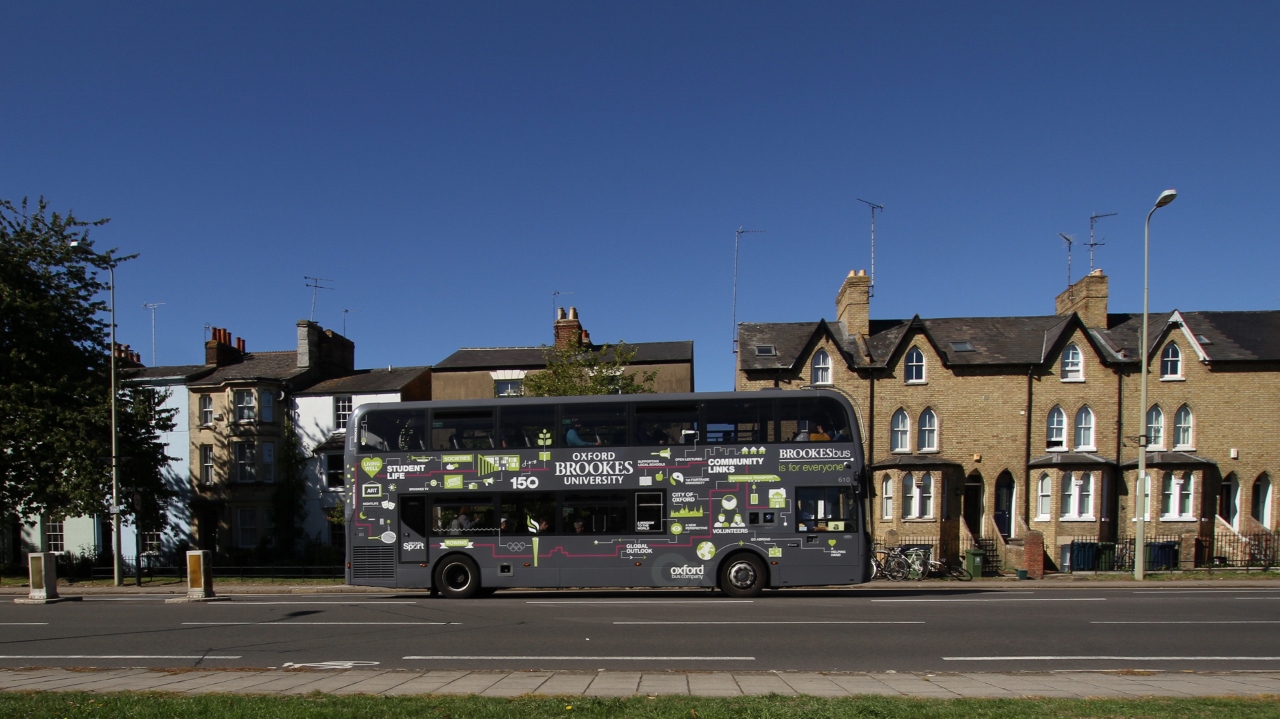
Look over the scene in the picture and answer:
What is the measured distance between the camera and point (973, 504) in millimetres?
29844

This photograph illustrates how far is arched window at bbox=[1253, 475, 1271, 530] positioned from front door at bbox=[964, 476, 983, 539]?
408 inches

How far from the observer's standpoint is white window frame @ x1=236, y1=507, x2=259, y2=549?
3397 cm

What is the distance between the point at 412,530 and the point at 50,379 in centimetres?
1866

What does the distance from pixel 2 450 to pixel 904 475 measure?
32.3 meters

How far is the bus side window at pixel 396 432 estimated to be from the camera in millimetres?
17125

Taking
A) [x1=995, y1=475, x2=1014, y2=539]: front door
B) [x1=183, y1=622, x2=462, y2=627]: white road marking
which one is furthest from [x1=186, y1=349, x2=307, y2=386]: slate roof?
[x1=995, y1=475, x2=1014, y2=539]: front door

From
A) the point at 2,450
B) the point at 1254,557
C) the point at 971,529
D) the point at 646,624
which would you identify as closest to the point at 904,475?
the point at 971,529

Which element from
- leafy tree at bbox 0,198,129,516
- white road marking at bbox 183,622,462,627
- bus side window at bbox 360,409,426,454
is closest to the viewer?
white road marking at bbox 183,622,462,627

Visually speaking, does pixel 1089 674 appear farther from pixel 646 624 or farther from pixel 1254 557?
pixel 1254 557

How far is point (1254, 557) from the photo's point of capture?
1064 inches

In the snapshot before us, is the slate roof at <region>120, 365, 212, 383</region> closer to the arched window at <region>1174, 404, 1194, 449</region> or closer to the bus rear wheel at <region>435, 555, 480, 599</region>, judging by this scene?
the bus rear wheel at <region>435, 555, 480, 599</region>

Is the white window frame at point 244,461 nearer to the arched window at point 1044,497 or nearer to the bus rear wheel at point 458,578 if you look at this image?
the bus rear wheel at point 458,578

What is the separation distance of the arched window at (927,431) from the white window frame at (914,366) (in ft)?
→ 4.58

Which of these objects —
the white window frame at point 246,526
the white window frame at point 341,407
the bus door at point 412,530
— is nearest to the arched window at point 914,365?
the bus door at point 412,530
